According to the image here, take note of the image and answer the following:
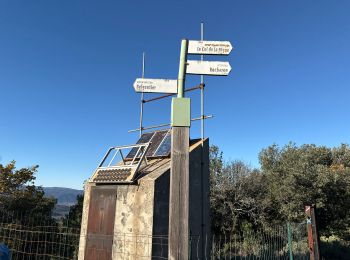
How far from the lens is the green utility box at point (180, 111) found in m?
4.34

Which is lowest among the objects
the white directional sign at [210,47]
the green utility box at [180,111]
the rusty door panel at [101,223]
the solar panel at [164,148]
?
the rusty door panel at [101,223]

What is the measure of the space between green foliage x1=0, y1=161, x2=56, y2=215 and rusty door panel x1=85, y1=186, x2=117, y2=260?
Result: 9135 mm

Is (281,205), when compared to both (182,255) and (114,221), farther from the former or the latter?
(182,255)

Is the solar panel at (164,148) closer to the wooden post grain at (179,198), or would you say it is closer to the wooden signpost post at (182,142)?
the wooden signpost post at (182,142)

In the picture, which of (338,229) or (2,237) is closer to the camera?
(2,237)

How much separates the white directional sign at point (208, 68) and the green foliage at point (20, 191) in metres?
13.8

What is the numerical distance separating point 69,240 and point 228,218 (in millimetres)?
12310

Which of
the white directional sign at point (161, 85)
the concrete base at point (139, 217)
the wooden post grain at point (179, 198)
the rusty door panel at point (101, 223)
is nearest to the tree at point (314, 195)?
the concrete base at point (139, 217)

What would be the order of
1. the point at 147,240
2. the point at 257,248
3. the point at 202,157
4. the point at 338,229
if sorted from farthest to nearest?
→ the point at 338,229
the point at 257,248
the point at 202,157
the point at 147,240

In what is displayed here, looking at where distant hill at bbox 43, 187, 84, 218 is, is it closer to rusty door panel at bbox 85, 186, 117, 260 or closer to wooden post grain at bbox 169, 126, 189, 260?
rusty door panel at bbox 85, 186, 117, 260

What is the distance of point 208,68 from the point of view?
4867 mm

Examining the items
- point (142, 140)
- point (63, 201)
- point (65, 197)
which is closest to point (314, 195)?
point (142, 140)

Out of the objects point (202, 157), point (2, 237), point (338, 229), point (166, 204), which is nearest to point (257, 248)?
point (202, 157)

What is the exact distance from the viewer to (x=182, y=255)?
3.97 meters
